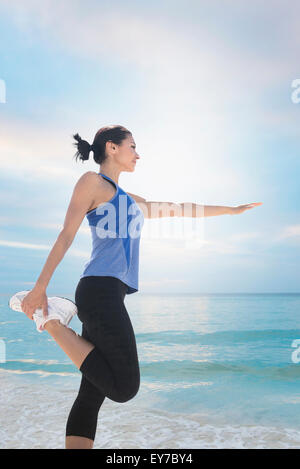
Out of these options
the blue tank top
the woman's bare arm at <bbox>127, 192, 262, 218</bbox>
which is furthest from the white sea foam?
the blue tank top

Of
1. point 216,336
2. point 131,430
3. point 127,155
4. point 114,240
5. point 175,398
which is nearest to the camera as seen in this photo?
point 114,240

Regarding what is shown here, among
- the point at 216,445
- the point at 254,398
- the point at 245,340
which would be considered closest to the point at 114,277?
the point at 216,445

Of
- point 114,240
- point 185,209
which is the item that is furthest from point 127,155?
point 185,209

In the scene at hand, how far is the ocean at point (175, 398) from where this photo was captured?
486 centimetres

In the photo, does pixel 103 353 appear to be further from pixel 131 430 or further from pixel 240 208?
pixel 131 430

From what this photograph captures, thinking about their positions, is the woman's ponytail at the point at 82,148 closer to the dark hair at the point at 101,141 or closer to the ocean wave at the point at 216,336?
the dark hair at the point at 101,141

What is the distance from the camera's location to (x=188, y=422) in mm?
5680

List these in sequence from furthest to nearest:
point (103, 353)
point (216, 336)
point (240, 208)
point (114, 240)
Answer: point (216, 336)
point (240, 208)
point (114, 240)
point (103, 353)

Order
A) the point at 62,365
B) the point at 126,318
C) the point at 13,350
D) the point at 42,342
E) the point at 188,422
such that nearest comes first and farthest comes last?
the point at 126,318
the point at 188,422
the point at 62,365
the point at 13,350
the point at 42,342

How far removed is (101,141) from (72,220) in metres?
0.68

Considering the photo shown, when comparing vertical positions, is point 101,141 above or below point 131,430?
above

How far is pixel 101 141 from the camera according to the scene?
263 cm
